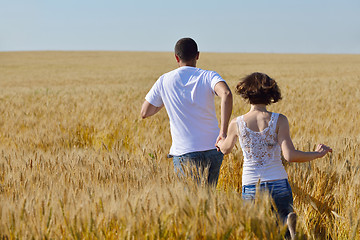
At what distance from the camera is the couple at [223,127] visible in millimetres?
2361

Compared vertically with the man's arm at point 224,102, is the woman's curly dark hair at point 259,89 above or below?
above

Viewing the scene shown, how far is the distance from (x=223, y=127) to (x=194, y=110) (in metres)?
0.26

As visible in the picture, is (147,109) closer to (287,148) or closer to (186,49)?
(186,49)

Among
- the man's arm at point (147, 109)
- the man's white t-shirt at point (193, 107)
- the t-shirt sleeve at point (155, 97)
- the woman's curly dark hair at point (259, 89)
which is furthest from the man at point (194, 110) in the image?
the woman's curly dark hair at point (259, 89)

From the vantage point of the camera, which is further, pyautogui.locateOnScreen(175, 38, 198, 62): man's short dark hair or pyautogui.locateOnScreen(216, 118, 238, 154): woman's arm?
pyautogui.locateOnScreen(175, 38, 198, 62): man's short dark hair

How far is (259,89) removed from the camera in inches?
93.4

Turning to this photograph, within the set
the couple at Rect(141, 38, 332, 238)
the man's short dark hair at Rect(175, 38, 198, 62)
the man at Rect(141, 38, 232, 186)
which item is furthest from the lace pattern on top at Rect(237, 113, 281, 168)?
the man's short dark hair at Rect(175, 38, 198, 62)

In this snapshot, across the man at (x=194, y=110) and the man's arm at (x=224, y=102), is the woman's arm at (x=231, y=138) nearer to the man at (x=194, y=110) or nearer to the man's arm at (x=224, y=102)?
the man's arm at (x=224, y=102)

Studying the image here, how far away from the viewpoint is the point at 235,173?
11.1 feet

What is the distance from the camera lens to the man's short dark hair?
291 cm

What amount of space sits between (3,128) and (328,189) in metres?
4.90

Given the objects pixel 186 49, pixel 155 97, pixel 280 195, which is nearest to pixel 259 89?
pixel 280 195

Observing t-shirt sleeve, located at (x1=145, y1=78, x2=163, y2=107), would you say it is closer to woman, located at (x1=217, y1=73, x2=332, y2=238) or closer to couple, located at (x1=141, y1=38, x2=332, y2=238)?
couple, located at (x1=141, y1=38, x2=332, y2=238)

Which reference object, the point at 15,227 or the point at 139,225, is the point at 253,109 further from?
the point at 15,227
